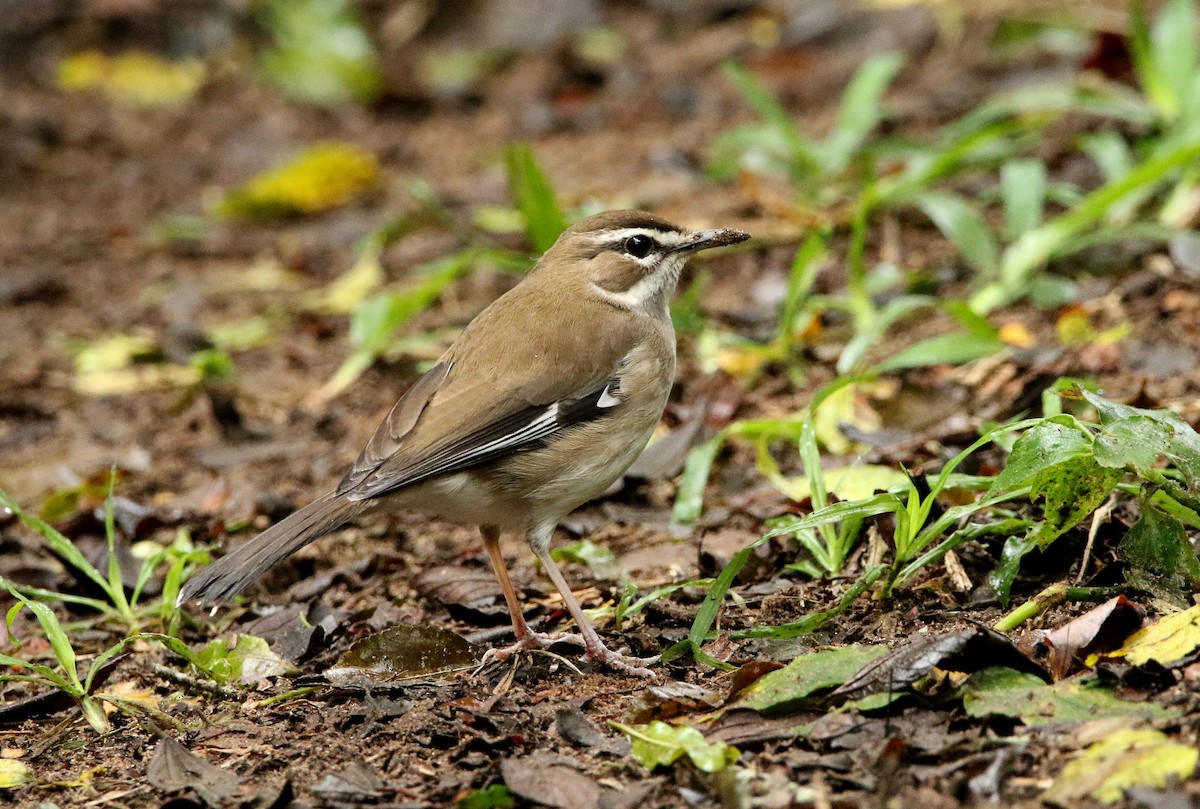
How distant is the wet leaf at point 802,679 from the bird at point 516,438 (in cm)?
76

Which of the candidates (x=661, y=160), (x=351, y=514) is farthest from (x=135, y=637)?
(x=661, y=160)

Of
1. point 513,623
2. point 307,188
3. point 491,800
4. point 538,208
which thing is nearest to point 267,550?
point 513,623

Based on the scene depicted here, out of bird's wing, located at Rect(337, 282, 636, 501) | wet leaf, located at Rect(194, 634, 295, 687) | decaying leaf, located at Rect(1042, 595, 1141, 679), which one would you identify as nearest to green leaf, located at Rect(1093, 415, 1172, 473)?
decaying leaf, located at Rect(1042, 595, 1141, 679)

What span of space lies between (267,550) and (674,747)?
1803 mm

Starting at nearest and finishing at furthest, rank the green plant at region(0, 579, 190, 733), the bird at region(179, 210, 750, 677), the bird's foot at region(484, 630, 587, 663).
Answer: the green plant at region(0, 579, 190, 733), the bird's foot at region(484, 630, 587, 663), the bird at region(179, 210, 750, 677)

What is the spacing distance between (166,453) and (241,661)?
2969 millimetres

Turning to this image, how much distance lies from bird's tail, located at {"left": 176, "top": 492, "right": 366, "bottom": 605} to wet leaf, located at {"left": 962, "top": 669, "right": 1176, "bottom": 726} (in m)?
2.30

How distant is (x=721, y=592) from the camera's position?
4770 mm

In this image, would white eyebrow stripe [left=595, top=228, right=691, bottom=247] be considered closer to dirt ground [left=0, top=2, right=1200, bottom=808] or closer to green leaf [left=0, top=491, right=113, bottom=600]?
dirt ground [left=0, top=2, right=1200, bottom=808]

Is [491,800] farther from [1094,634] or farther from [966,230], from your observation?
[966,230]

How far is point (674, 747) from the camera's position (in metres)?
3.84

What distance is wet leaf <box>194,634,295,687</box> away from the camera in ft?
16.3

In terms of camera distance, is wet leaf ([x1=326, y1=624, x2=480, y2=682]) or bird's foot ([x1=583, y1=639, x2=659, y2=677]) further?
wet leaf ([x1=326, y1=624, x2=480, y2=682])

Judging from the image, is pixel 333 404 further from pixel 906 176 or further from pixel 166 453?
pixel 906 176
